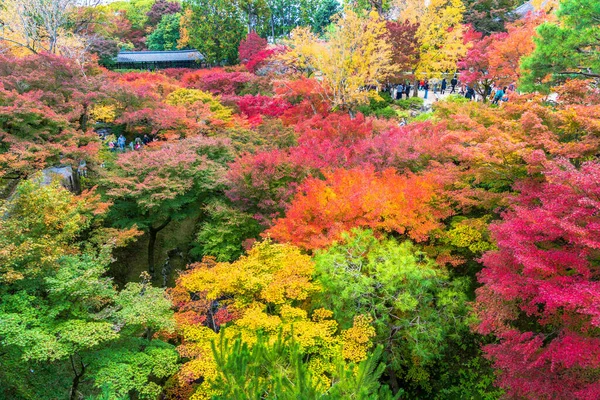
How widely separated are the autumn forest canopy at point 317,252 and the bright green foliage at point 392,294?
66 millimetres

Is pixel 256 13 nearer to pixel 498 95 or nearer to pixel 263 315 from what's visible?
pixel 498 95

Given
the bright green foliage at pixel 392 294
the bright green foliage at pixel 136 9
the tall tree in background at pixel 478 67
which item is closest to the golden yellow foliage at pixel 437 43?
the tall tree in background at pixel 478 67

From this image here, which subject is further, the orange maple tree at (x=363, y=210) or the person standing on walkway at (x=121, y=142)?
the person standing on walkway at (x=121, y=142)

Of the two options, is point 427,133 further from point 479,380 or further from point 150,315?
point 150,315

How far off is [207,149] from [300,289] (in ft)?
32.0

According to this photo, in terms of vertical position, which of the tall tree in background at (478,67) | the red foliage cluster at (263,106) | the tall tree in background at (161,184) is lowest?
the tall tree in background at (161,184)

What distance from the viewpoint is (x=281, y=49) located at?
3384 centimetres

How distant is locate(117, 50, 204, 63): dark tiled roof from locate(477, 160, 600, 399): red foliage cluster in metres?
47.5

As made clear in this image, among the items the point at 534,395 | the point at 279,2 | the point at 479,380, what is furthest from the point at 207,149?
the point at 279,2

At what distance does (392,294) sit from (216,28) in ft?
137

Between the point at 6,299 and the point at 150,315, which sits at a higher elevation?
the point at 6,299

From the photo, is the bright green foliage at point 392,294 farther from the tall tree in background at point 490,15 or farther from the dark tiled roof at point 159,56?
the dark tiled roof at point 159,56

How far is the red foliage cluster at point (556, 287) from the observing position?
5.77 metres

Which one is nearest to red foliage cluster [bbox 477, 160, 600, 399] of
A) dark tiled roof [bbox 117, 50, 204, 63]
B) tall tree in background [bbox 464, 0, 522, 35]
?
tall tree in background [bbox 464, 0, 522, 35]
